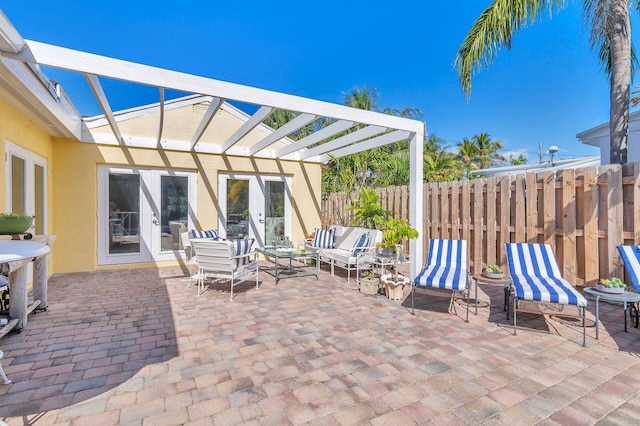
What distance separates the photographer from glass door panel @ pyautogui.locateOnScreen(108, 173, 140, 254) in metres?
7.58

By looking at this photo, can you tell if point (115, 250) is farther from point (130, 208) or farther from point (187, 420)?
point (187, 420)

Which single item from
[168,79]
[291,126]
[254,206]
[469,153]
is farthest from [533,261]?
[469,153]

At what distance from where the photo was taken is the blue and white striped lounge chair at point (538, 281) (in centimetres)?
350

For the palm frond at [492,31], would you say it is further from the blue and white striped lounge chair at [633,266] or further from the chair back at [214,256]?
the chair back at [214,256]

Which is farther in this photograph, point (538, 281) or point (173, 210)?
point (173, 210)

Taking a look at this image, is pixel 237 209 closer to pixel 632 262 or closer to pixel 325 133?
pixel 325 133

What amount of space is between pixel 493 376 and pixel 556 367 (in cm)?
68

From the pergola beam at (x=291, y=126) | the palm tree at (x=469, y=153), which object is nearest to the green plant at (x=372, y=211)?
the pergola beam at (x=291, y=126)

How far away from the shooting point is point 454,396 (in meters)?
2.45

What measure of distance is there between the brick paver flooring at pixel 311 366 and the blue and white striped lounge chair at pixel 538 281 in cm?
45

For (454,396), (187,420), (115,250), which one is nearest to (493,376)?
(454,396)

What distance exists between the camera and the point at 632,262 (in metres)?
3.88

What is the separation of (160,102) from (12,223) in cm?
247

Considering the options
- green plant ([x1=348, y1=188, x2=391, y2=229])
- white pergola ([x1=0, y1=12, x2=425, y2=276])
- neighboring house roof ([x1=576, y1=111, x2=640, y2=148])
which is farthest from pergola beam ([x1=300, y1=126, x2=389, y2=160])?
neighboring house roof ([x1=576, y1=111, x2=640, y2=148])
